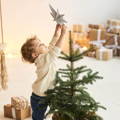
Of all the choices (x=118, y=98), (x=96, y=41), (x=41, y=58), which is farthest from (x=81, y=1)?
(x=41, y=58)

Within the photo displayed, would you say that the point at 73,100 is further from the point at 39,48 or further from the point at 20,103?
the point at 20,103

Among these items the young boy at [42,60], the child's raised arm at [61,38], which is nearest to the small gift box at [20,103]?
the young boy at [42,60]

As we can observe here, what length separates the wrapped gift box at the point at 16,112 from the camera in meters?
2.77

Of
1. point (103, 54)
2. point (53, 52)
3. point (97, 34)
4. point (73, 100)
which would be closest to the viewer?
point (73, 100)

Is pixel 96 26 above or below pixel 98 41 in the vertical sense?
above

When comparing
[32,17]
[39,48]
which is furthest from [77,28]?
[39,48]

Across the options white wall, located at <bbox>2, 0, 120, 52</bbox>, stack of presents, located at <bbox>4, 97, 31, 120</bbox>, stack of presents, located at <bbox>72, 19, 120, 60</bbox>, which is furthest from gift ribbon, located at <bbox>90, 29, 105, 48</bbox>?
stack of presents, located at <bbox>4, 97, 31, 120</bbox>

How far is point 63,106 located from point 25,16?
2894 millimetres

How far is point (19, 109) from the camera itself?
9.07 ft

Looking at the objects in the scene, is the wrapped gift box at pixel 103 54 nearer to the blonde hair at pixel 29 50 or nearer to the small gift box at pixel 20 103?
the small gift box at pixel 20 103

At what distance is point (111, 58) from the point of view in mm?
4484

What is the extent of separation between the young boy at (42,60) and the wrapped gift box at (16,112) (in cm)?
41

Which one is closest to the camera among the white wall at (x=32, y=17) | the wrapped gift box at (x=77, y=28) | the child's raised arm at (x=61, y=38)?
the child's raised arm at (x=61, y=38)

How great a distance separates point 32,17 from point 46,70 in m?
2.47
